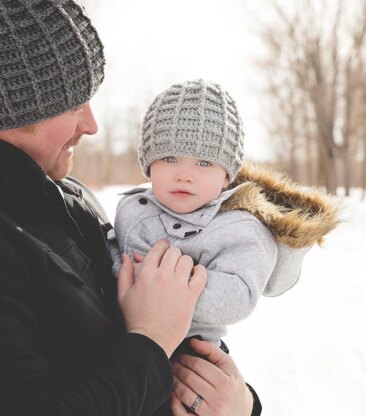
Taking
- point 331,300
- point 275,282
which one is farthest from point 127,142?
point 275,282

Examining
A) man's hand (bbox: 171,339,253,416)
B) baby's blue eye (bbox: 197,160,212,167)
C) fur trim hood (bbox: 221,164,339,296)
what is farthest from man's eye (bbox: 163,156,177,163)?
man's hand (bbox: 171,339,253,416)

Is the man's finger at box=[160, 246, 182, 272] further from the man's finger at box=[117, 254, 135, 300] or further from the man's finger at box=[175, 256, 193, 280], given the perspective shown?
the man's finger at box=[117, 254, 135, 300]

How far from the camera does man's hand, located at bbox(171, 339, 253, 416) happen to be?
161 cm

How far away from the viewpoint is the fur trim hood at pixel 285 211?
1848mm

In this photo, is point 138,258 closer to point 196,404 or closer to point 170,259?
point 170,259

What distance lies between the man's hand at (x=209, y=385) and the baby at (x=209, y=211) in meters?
0.09

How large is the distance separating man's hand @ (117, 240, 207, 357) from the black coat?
0.06m

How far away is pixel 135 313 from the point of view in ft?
4.60

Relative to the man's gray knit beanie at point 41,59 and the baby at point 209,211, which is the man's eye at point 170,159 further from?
the man's gray knit beanie at point 41,59

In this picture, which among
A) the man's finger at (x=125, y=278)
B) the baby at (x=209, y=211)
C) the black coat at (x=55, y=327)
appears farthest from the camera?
the baby at (x=209, y=211)

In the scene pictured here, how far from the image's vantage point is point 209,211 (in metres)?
1.87

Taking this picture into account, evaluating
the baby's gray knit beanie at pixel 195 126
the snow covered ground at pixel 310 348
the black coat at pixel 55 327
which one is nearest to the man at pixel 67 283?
the black coat at pixel 55 327

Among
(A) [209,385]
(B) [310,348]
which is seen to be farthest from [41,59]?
(B) [310,348]

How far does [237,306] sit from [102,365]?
605 millimetres
